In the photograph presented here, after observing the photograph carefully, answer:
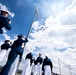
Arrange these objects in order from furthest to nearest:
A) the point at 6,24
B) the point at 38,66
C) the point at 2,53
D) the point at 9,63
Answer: the point at 38,66 → the point at 2,53 → the point at 9,63 → the point at 6,24

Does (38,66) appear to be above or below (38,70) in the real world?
above

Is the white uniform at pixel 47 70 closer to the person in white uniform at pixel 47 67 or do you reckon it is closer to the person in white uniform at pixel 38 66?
the person in white uniform at pixel 47 67

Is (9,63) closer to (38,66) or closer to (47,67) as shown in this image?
(47,67)

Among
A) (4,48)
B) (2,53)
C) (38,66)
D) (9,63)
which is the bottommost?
(9,63)

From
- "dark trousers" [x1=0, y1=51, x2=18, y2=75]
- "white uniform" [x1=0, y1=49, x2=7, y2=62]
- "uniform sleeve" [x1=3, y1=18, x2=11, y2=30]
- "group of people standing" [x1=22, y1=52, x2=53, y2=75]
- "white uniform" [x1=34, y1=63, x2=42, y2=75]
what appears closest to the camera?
"uniform sleeve" [x1=3, y1=18, x2=11, y2=30]

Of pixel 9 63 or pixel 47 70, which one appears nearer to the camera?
pixel 9 63

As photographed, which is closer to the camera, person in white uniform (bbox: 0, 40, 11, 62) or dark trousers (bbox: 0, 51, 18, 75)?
dark trousers (bbox: 0, 51, 18, 75)

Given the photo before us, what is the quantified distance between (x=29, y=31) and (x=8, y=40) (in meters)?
3.64

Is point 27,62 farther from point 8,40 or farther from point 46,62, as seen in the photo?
point 8,40

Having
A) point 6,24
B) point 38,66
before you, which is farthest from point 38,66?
point 6,24

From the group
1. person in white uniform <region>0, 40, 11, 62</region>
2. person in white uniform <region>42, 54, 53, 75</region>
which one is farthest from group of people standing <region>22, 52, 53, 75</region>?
person in white uniform <region>0, 40, 11, 62</region>

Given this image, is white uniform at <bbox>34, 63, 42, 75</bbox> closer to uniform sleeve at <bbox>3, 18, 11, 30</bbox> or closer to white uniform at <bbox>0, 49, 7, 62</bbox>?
white uniform at <bbox>0, 49, 7, 62</bbox>

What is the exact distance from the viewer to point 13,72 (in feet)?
23.3

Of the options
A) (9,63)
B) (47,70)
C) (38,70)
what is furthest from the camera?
(38,70)
